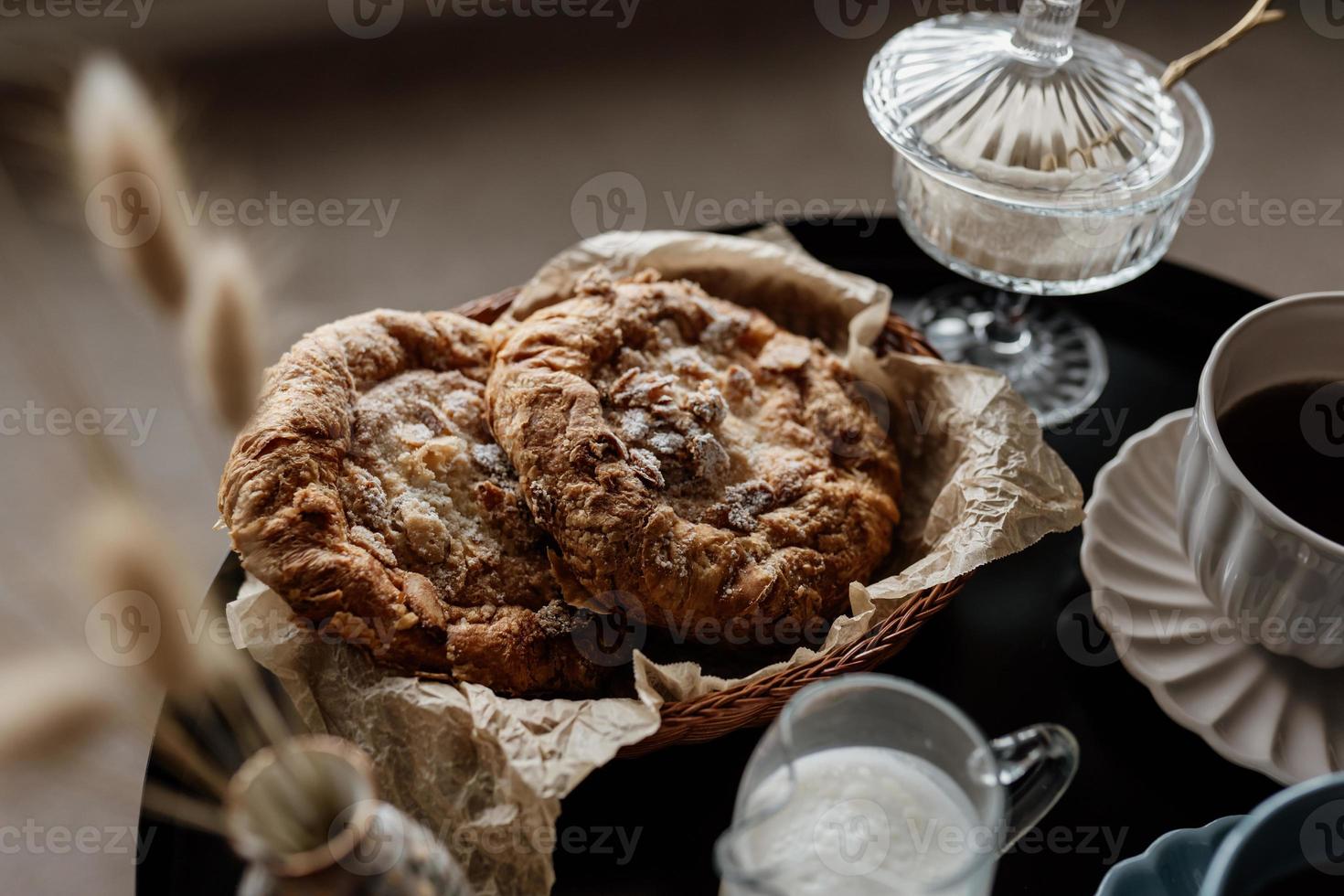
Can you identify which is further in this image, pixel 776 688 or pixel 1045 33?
pixel 1045 33

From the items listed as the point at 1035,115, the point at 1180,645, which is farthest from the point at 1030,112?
the point at 1180,645

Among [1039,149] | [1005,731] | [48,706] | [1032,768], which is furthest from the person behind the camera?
[1039,149]

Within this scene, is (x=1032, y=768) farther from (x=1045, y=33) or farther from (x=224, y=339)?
(x=1045, y=33)

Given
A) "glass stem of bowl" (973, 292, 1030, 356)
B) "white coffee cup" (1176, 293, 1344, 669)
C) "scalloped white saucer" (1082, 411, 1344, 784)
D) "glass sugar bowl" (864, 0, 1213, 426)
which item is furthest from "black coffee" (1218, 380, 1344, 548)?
"glass stem of bowl" (973, 292, 1030, 356)

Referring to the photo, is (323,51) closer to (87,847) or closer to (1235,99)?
(87,847)

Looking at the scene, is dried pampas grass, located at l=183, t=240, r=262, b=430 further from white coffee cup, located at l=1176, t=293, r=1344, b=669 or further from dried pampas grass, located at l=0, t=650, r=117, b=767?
white coffee cup, located at l=1176, t=293, r=1344, b=669

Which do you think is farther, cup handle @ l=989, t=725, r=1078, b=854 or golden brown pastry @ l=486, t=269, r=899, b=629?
golden brown pastry @ l=486, t=269, r=899, b=629

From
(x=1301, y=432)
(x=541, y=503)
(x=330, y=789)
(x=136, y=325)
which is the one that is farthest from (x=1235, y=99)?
(x=330, y=789)
